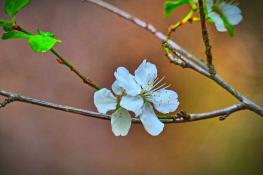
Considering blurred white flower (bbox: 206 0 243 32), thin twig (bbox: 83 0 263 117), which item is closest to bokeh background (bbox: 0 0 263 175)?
thin twig (bbox: 83 0 263 117)

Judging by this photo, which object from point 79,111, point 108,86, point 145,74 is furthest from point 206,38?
point 108,86

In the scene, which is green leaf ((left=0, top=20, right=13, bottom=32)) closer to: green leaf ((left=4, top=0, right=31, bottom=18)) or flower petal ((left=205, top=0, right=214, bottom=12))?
green leaf ((left=4, top=0, right=31, bottom=18))

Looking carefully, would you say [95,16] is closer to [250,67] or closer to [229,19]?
[250,67]

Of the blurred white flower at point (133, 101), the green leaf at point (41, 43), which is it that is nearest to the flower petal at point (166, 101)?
the blurred white flower at point (133, 101)

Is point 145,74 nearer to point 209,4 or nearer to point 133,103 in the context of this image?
point 133,103

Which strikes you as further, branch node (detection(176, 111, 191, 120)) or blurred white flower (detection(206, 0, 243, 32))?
blurred white flower (detection(206, 0, 243, 32))

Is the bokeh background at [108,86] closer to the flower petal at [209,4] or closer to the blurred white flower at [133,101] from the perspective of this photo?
the flower petal at [209,4]

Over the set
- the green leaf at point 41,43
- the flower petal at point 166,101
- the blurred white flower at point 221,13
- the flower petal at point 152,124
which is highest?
the blurred white flower at point 221,13
